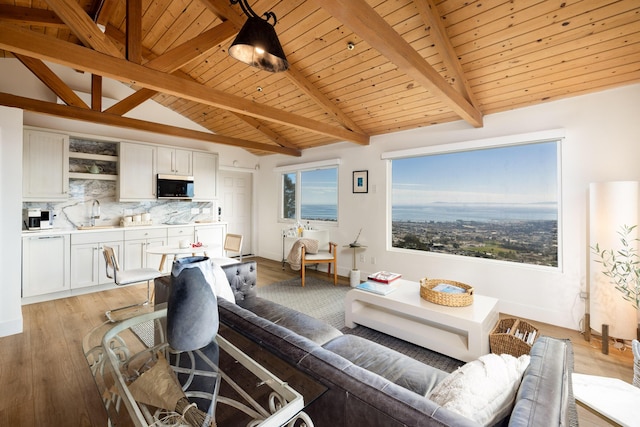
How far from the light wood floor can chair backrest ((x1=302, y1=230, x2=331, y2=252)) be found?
9.53 ft

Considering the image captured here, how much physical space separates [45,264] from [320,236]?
3.92 m

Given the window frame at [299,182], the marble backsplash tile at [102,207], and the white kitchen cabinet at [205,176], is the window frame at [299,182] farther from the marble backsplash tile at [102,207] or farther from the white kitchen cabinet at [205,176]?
the marble backsplash tile at [102,207]

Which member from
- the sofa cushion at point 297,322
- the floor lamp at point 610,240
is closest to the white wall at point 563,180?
the floor lamp at point 610,240

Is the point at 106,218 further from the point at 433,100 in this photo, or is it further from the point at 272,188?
the point at 433,100

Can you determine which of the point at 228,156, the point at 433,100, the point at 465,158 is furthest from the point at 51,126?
the point at 465,158

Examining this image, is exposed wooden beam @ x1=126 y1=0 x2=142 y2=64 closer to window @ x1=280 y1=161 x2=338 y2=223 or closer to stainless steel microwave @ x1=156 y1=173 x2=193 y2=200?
stainless steel microwave @ x1=156 y1=173 x2=193 y2=200

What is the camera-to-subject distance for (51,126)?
160 inches

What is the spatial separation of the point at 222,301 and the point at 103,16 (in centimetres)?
397

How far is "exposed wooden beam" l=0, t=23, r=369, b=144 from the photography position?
1.80 m

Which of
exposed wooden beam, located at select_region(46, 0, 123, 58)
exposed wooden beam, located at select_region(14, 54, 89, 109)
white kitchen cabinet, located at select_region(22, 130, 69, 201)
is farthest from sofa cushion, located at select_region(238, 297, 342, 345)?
white kitchen cabinet, located at select_region(22, 130, 69, 201)

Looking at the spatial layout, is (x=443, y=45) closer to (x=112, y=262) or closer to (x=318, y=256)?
(x=318, y=256)

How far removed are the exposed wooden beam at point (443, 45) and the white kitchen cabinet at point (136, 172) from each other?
4.52 metres

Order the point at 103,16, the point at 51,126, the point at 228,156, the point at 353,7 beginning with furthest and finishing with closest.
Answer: the point at 228,156
the point at 51,126
the point at 103,16
the point at 353,7

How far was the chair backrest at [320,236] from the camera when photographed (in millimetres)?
4980
